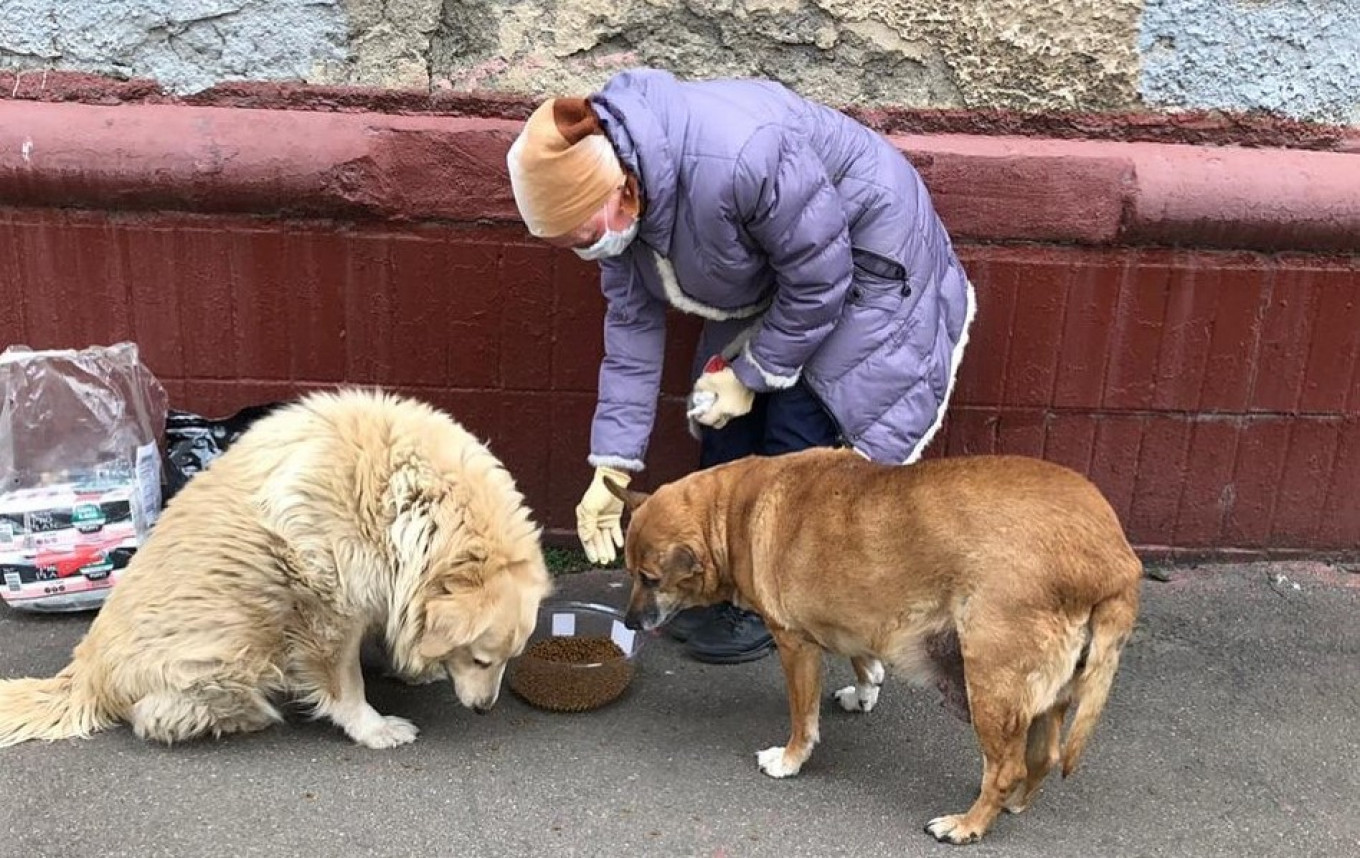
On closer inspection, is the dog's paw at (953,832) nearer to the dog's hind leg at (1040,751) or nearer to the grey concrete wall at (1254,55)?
the dog's hind leg at (1040,751)

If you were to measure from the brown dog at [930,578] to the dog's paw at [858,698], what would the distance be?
0.24 m

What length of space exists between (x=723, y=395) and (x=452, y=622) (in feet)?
3.77

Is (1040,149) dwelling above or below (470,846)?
above

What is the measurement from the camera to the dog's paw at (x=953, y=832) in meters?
3.32

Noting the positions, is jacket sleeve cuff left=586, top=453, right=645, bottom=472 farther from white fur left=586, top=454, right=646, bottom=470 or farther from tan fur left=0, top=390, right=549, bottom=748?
tan fur left=0, top=390, right=549, bottom=748

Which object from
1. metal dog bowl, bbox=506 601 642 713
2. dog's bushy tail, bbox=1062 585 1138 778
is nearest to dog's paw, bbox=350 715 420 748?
metal dog bowl, bbox=506 601 642 713

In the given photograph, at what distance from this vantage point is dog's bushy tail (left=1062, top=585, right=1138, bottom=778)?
3.08 meters

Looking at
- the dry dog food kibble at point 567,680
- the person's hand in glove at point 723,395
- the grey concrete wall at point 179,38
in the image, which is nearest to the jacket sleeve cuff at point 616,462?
the person's hand in glove at point 723,395

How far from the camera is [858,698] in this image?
13.1 ft

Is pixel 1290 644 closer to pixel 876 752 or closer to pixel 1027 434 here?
pixel 1027 434

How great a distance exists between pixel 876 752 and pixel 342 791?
5.36 feet

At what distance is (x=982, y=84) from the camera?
462 centimetres

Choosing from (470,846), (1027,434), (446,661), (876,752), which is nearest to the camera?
(470,846)

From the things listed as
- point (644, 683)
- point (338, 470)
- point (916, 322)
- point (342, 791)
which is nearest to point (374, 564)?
point (338, 470)
